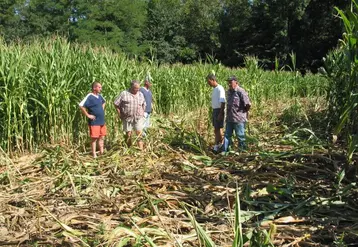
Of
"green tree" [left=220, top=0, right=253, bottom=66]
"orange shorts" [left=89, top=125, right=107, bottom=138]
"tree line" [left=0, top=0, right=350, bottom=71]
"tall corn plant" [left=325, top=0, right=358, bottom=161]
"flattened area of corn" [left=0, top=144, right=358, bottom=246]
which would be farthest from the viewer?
"green tree" [left=220, top=0, right=253, bottom=66]

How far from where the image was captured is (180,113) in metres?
10.9

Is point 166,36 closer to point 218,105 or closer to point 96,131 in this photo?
point 218,105

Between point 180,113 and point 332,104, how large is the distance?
447 centimetres

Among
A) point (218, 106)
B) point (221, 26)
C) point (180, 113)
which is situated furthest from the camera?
point (221, 26)

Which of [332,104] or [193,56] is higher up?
[193,56]

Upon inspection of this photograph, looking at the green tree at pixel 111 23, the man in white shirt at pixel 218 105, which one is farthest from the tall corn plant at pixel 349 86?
the green tree at pixel 111 23

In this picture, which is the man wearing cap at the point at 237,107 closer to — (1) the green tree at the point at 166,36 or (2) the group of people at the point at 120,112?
(2) the group of people at the point at 120,112

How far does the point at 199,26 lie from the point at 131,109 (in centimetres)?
3457

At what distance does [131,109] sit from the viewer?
264 inches

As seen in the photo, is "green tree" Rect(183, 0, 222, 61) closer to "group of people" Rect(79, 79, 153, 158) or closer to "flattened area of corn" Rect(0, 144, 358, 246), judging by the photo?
"group of people" Rect(79, 79, 153, 158)

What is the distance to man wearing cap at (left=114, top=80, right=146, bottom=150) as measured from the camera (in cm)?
669

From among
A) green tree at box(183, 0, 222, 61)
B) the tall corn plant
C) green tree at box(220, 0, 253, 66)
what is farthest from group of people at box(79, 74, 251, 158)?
green tree at box(183, 0, 222, 61)

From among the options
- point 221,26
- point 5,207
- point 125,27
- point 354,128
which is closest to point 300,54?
point 221,26

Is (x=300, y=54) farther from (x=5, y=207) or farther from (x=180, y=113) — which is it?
(x=5, y=207)
